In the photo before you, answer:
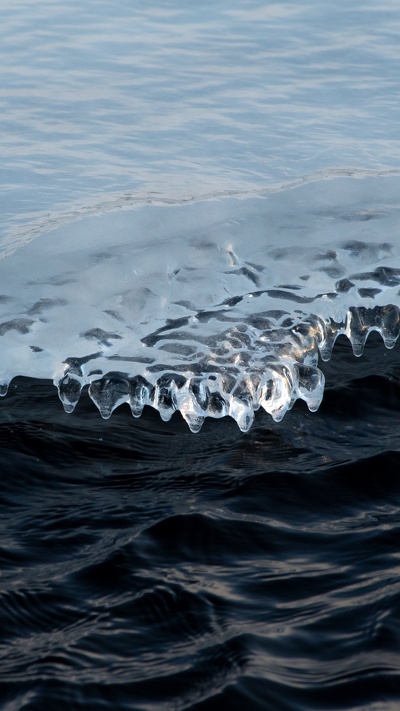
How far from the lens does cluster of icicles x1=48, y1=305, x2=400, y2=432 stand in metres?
3.58

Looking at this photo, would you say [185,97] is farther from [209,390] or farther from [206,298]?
[209,390]

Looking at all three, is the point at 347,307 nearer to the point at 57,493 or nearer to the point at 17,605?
the point at 57,493

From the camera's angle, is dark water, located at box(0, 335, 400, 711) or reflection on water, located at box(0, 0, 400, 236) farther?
reflection on water, located at box(0, 0, 400, 236)

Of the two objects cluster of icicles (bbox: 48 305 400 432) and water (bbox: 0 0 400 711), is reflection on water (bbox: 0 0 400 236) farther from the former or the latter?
cluster of icicles (bbox: 48 305 400 432)

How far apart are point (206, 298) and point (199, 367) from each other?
1.46 feet

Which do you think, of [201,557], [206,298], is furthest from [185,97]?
[201,557]

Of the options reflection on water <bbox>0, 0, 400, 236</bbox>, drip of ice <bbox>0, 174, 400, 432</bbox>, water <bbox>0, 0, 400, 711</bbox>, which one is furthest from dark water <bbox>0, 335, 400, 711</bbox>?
reflection on water <bbox>0, 0, 400, 236</bbox>

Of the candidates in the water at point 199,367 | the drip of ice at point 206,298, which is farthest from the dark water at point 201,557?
the drip of ice at point 206,298

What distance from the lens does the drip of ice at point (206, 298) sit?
3658mm

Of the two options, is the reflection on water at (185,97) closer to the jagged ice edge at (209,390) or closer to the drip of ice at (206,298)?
the drip of ice at (206,298)

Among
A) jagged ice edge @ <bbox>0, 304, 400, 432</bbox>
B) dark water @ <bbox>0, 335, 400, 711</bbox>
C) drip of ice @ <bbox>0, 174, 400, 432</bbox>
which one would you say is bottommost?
dark water @ <bbox>0, 335, 400, 711</bbox>

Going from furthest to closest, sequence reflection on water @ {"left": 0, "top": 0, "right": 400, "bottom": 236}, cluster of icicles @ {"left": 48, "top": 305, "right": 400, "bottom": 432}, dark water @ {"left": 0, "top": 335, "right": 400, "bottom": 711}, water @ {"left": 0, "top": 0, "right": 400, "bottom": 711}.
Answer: reflection on water @ {"left": 0, "top": 0, "right": 400, "bottom": 236}, cluster of icicles @ {"left": 48, "top": 305, "right": 400, "bottom": 432}, water @ {"left": 0, "top": 0, "right": 400, "bottom": 711}, dark water @ {"left": 0, "top": 335, "right": 400, "bottom": 711}

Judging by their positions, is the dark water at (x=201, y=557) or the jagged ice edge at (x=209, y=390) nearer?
the dark water at (x=201, y=557)

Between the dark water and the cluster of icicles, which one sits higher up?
the cluster of icicles
